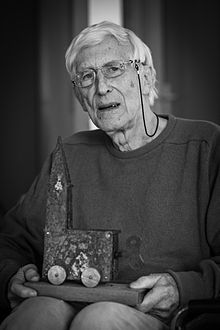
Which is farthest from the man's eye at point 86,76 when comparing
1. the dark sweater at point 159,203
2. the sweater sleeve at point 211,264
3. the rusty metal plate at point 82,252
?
the rusty metal plate at point 82,252

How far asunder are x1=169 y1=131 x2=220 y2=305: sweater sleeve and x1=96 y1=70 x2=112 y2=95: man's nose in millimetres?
413

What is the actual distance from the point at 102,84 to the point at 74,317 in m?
0.81

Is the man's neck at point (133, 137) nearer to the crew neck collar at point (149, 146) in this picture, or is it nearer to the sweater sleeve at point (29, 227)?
the crew neck collar at point (149, 146)

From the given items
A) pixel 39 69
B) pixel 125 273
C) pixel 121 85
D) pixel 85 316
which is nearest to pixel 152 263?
pixel 125 273

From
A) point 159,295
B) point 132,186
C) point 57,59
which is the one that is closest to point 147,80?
point 132,186

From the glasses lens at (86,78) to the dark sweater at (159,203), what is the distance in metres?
0.26

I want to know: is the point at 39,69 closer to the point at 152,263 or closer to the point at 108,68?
the point at 108,68

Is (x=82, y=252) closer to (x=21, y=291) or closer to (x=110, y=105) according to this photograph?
(x=21, y=291)

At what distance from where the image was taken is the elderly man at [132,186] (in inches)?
78.1

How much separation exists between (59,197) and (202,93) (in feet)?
8.99

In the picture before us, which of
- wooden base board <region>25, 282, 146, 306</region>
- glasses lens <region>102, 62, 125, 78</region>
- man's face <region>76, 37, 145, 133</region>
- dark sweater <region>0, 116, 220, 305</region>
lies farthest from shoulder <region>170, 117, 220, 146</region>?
wooden base board <region>25, 282, 146, 306</region>

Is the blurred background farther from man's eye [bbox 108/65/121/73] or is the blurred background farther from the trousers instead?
the trousers

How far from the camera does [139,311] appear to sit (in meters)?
1.75

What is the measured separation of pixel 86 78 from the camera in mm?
2135
